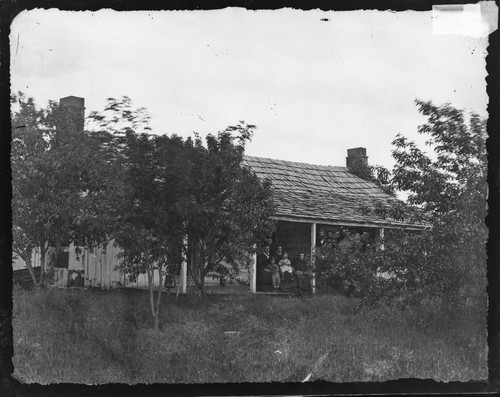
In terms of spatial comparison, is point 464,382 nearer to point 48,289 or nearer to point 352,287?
point 352,287

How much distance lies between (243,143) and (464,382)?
300 cm

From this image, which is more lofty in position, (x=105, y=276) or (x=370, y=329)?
(x=105, y=276)

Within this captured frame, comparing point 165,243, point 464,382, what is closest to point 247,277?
point 165,243

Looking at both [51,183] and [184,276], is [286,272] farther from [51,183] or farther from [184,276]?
[51,183]

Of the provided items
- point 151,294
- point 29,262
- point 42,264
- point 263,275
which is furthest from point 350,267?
point 29,262

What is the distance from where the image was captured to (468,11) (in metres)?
4.81

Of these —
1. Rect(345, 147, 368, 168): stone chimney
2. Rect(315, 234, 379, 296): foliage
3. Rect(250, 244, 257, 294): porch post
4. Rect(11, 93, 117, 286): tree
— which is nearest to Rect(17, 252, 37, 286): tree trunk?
Rect(11, 93, 117, 286): tree

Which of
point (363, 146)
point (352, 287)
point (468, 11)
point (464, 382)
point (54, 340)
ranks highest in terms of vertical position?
point (468, 11)

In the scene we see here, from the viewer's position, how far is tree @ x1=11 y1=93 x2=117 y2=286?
5105mm

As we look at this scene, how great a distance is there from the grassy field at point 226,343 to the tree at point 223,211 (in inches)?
19.4

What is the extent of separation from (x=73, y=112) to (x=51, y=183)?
71cm

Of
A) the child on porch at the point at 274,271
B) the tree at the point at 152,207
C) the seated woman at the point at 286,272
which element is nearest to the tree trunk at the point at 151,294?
the tree at the point at 152,207

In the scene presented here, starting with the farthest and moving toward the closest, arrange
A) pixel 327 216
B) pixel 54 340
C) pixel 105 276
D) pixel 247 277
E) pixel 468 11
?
pixel 327 216 → pixel 247 277 → pixel 105 276 → pixel 54 340 → pixel 468 11

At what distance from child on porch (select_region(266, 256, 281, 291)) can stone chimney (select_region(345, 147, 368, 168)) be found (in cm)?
130
